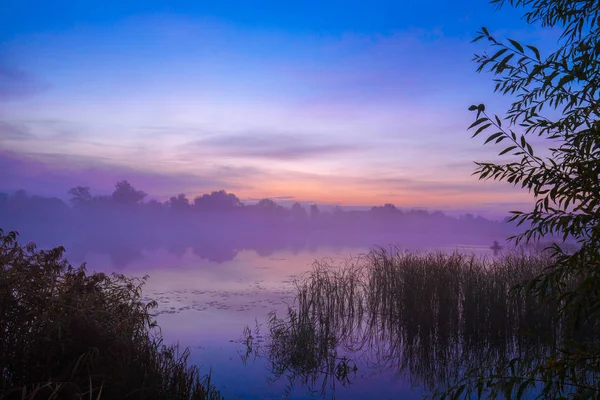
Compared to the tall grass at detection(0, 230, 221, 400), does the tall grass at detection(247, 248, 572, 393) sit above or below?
below

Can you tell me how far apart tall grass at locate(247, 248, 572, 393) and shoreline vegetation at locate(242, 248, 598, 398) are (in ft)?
0.09

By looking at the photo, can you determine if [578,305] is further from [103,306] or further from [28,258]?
[28,258]

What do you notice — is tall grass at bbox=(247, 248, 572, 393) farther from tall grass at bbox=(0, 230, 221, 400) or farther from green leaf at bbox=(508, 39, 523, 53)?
green leaf at bbox=(508, 39, 523, 53)

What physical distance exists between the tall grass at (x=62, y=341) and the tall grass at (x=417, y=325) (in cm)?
440

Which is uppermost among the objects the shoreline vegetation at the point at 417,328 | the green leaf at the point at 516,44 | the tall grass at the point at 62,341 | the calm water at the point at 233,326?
the green leaf at the point at 516,44

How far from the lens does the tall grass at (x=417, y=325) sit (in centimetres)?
1015

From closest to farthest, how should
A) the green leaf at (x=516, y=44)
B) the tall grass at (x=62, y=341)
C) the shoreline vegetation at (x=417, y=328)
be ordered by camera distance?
the green leaf at (x=516, y=44)
the tall grass at (x=62, y=341)
the shoreline vegetation at (x=417, y=328)

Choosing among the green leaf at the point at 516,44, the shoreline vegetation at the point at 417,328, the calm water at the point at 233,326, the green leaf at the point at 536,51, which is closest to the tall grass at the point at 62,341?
the calm water at the point at 233,326

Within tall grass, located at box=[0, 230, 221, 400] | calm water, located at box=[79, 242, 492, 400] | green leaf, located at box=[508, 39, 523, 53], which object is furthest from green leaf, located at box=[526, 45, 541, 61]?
calm water, located at box=[79, 242, 492, 400]

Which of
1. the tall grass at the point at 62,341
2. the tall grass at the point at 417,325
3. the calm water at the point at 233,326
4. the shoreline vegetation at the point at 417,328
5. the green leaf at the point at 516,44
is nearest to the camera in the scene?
the green leaf at the point at 516,44

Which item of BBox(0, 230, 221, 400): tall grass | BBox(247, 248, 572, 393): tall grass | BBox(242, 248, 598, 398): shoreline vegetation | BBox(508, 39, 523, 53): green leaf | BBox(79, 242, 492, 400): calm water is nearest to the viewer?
BBox(508, 39, 523, 53): green leaf

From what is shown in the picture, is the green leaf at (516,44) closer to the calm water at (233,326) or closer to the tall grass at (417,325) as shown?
the tall grass at (417,325)

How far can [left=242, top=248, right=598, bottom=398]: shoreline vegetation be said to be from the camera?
993cm

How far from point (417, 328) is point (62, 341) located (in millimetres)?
9821
